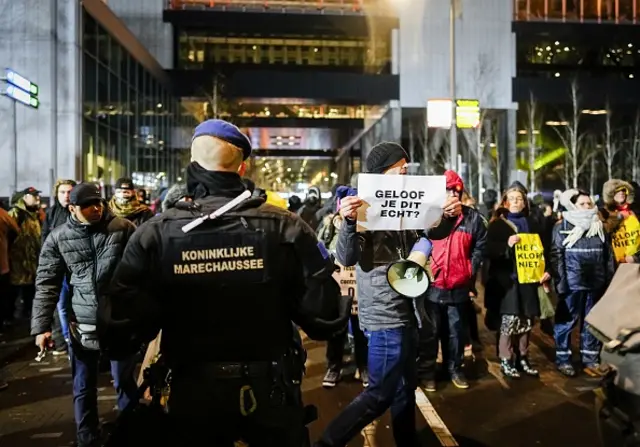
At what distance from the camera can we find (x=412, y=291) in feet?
13.4

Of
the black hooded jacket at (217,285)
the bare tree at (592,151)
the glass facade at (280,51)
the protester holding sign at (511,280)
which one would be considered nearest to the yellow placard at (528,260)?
the protester holding sign at (511,280)

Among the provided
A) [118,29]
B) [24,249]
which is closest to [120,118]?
[118,29]

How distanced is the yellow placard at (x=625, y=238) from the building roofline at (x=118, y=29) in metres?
16.2

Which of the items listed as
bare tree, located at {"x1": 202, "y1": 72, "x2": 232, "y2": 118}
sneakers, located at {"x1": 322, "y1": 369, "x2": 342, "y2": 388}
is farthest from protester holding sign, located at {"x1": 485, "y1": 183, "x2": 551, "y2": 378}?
Answer: bare tree, located at {"x1": 202, "y1": 72, "x2": 232, "y2": 118}

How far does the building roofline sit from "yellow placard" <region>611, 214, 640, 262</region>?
16.2 metres

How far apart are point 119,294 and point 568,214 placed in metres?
5.43

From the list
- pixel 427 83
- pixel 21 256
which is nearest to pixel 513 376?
pixel 21 256

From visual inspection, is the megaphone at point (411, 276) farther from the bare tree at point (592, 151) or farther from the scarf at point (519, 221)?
the bare tree at point (592, 151)

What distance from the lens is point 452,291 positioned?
6.52 m

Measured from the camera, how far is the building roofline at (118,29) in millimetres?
19319

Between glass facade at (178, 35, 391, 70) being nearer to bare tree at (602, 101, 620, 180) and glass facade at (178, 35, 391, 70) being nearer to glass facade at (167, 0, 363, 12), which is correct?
glass facade at (167, 0, 363, 12)

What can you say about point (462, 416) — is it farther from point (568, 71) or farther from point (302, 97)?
point (568, 71)

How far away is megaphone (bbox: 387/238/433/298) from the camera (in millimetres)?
4086

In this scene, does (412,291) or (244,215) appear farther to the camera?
(412,291)
